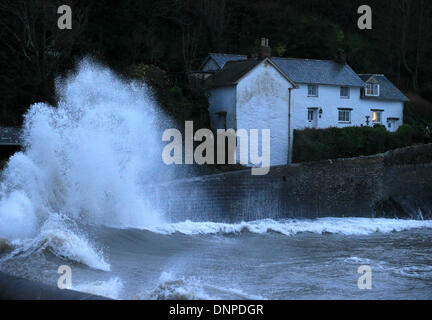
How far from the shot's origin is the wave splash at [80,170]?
38.9 ft

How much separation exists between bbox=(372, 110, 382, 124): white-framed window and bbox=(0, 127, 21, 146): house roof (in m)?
24.3

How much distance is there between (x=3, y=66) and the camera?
28.0 metres

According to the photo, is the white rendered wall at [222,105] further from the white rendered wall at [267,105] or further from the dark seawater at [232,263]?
the dark seawater at [232,263]

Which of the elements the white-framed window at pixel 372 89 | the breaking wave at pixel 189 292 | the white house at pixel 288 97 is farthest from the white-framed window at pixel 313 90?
the breaking wave at pixel 189 292

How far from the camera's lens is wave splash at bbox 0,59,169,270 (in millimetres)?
11859

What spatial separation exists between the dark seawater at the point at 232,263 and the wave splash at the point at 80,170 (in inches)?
25.7

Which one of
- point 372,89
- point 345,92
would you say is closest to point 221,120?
point 345,92

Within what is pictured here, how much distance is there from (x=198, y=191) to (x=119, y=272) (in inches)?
360

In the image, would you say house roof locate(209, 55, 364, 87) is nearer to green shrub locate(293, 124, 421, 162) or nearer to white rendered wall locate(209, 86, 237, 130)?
white rendered wall locate(209, 86, 237, 130)

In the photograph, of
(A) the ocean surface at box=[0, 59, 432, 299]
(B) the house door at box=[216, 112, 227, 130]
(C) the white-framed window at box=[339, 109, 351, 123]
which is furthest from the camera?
(C) the white-framed window at box=[339, 109, 351, 123]

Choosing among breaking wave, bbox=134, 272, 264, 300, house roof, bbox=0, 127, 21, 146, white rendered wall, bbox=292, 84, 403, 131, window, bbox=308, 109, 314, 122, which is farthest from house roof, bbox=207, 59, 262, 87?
breaking wave, bbox=134, 272, 264, 300

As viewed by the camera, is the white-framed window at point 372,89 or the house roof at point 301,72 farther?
the white-framed window at point 372,89

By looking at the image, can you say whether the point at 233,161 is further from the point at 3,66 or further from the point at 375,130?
the point at 3,66

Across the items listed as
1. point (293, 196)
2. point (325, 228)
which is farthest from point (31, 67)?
point (325, 228)
